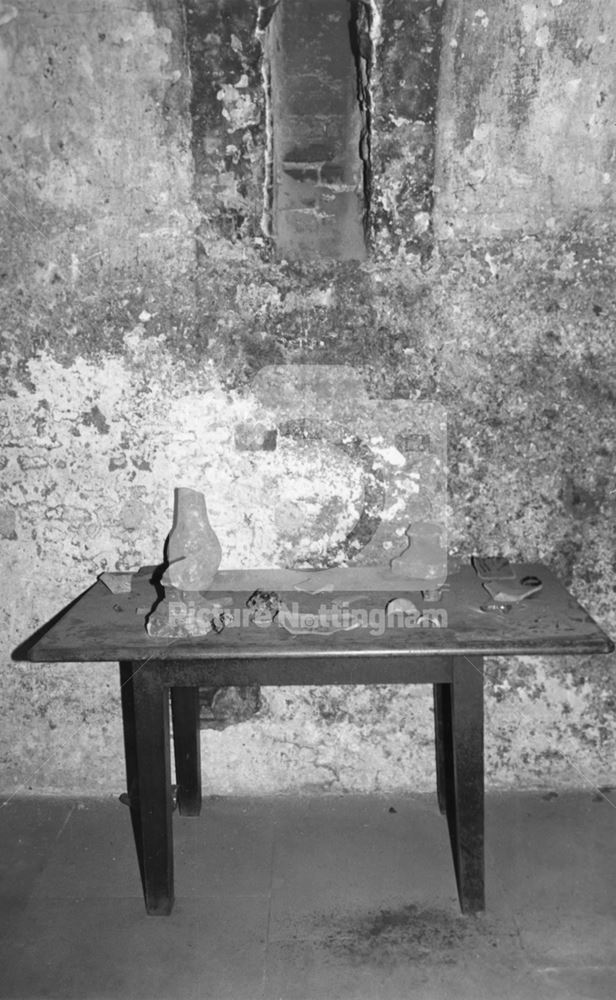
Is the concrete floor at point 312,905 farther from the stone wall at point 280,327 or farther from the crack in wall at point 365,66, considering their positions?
the crack in wall at point 365,66

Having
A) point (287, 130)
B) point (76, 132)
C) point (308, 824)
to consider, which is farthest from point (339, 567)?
point (76, 132)

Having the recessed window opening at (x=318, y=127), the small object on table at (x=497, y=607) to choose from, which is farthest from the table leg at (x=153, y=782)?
the recessed window opening at (x=318, y=127)

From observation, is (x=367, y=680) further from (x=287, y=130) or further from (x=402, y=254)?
(x=287, y=130)

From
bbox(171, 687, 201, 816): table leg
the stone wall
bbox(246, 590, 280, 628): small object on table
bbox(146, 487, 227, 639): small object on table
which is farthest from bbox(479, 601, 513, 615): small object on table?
bbox(171, 687, 201, 816): table leg

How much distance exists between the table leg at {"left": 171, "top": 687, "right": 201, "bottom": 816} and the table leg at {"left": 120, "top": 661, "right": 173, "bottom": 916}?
357 mm

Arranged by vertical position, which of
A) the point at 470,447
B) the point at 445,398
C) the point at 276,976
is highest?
the point at 445,398

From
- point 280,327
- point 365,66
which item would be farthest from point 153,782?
point 365,66

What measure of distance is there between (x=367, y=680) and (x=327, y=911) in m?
0.70

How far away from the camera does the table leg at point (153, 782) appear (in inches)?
81.7

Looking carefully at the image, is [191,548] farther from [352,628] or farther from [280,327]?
[280,327]

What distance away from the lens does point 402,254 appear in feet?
7.73

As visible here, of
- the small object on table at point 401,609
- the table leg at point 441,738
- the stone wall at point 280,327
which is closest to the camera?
the small object on table at point 401,609

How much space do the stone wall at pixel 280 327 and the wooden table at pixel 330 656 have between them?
36cm

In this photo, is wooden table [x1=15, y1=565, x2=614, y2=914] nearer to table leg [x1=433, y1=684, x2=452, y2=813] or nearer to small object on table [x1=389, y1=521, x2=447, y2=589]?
small object on table [x1=389, y1=521, x2=447, y2=589]
